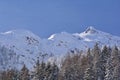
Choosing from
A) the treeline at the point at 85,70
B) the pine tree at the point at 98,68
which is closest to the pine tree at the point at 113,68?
the treeline at the point at 85,70

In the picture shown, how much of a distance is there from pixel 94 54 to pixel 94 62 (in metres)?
7.16

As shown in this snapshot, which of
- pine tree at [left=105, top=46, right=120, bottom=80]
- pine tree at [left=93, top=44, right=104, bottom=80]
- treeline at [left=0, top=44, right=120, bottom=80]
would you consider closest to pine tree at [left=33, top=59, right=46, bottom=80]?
treeline at [left=0, top=44, right=120, bottom=80]

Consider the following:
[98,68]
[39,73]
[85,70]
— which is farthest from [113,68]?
[39,73]

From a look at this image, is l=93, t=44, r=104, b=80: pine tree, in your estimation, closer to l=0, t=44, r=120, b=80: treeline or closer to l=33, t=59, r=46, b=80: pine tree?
l=0, t=44, r=120, b=80: treeline

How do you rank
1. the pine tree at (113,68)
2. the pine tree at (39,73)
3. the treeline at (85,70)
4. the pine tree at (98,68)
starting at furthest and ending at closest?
1. the pine tree at (98,68)
2. the pine tree at (39,73)
3. the treeline at (85,70)
4. the pine tree at (113,68)

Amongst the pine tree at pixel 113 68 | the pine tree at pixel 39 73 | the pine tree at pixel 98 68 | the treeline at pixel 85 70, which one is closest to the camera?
the pine tree at pixel 113 68

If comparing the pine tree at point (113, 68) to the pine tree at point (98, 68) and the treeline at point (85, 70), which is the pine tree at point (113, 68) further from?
the pine tree at point (98, 68)

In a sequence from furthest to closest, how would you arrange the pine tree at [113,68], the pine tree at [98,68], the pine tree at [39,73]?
the pine tree at [98,68] < the pine tree at [39,73] < the pine tree at [113,68]

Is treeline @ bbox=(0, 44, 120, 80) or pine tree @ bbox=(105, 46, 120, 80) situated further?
treeline @ bbox=(0, 44, 120, 80)

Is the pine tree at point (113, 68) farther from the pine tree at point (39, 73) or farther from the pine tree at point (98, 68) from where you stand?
the pine tree at point (39, 73)

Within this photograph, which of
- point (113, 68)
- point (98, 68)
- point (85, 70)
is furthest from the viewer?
point (85, 70)

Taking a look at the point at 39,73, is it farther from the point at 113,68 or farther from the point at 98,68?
the point at 113,68

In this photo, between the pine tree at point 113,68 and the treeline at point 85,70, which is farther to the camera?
the treeline at point 85,70

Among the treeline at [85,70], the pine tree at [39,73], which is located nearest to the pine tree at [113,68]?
the treeline at [85,70]
